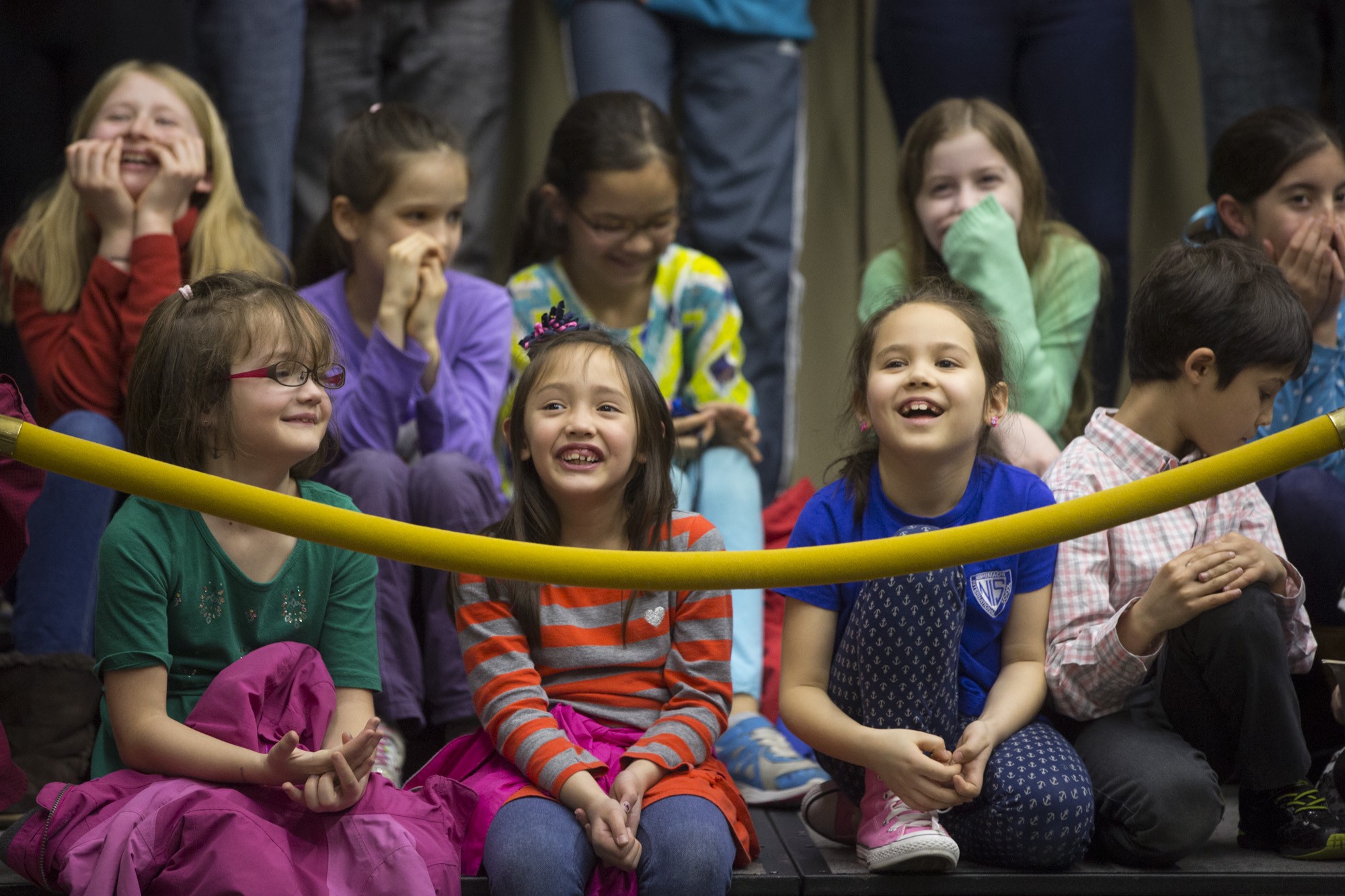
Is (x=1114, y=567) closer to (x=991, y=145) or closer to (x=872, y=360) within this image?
(x=872, y=360)

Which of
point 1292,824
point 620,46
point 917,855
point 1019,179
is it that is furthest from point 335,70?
point 1292,824

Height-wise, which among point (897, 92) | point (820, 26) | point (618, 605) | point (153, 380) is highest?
point (820, 26)

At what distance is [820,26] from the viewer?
138 inches

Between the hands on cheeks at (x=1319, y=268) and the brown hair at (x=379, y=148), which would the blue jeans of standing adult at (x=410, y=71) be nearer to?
the brown hair at (x=379, y=148)

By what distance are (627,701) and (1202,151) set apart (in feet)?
7.59

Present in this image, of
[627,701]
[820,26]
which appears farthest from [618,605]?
[820,26]

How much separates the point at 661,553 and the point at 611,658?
37 centimetres

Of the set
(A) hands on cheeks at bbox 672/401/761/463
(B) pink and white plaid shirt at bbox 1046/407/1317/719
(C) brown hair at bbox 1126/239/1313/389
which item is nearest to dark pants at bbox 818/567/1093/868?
(B) pink and white plaid shirt at bbox 1046/407/1317/719

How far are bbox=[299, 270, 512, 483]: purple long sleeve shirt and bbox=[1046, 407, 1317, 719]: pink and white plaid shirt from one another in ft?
2.82

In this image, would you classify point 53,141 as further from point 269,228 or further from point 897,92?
point 897,92

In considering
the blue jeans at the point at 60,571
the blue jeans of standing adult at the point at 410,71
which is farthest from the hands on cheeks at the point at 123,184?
the blue jeans of standing adult at the point at 410,71

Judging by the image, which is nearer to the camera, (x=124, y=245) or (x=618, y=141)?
(x=124, y=245)

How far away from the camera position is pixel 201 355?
1.62 m

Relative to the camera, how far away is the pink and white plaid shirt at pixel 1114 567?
5.48 ft
